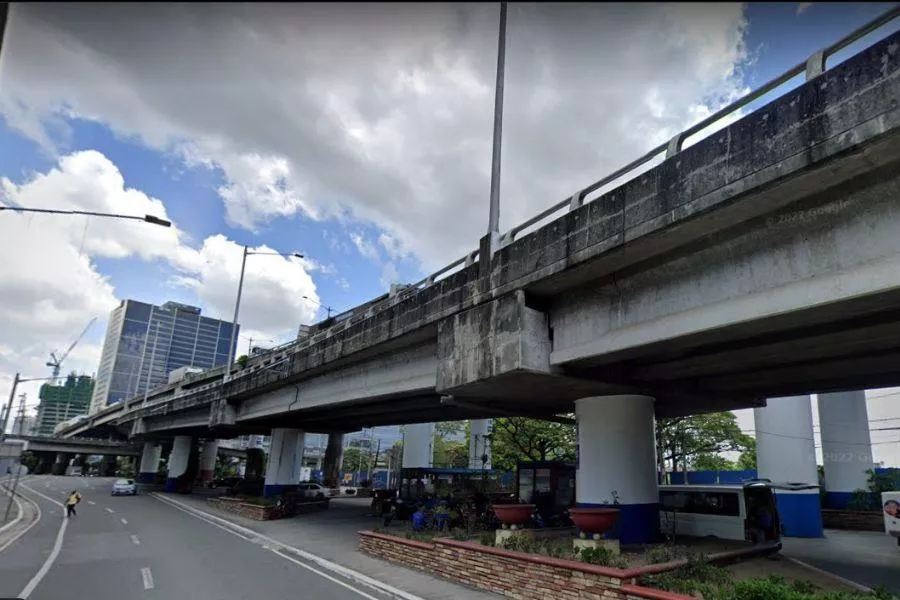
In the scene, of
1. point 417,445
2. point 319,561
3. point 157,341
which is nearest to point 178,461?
point 417,445

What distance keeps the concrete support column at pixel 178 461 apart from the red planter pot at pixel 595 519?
165 ft

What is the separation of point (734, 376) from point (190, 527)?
23.0 m

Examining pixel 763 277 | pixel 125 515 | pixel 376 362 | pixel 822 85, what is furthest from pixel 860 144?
pixel 125 515

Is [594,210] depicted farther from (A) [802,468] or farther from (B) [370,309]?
(A) [802,468]

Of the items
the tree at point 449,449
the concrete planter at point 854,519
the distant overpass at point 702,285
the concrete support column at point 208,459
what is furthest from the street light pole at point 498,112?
the concrete support column at point 208,459

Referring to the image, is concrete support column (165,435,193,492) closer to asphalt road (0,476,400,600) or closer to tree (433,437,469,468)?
tree (433,437,469,468)

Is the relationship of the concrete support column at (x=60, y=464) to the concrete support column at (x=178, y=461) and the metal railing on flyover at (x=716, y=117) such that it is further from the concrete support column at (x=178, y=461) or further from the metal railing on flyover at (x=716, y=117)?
the metal railing on flyover at (x=716, y=117)

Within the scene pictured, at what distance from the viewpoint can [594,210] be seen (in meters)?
10.5

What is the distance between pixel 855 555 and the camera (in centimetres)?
1680

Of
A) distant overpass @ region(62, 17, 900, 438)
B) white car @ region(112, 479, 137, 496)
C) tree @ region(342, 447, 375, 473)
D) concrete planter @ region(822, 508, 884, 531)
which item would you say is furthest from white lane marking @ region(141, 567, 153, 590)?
tree @ region(342, 447, 375, 473)

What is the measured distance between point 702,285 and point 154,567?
1545cm

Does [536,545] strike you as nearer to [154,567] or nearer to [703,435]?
[154,567]

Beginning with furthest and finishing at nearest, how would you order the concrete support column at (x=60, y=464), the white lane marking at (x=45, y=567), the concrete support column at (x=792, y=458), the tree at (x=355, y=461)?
the tree at (x=355, y=461) → the concrete support column at (x=60, y=464) → the concrete support column at (x=792, y=458) → the white lane marking at (x=45, y=567)

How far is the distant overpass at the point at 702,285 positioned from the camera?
7.20 m
